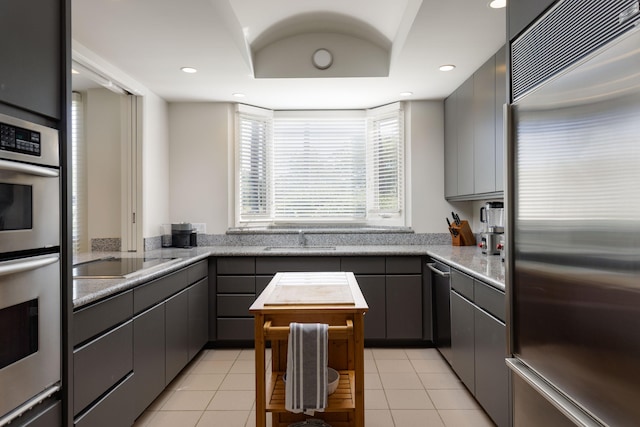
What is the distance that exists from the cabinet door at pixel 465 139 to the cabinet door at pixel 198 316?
8.01ft

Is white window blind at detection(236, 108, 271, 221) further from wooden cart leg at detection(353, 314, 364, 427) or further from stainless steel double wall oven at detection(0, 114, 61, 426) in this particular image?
stainless steel double wall oven at detection(0, 114, 61, 426)

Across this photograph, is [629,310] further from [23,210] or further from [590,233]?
[23,210]

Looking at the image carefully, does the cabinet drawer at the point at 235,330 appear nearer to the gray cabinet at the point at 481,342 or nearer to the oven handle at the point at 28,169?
the gray cabinet at the point at 481,342

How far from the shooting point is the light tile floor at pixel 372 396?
7.75ft

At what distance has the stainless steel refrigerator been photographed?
0.94 metres

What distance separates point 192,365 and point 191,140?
223cm

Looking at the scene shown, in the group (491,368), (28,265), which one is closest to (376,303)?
(491,368)

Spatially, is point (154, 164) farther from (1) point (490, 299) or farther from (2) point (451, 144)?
(1) point (490, 299)

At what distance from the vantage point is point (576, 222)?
1.12 metres

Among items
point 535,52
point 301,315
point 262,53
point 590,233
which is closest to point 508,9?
point 535,52

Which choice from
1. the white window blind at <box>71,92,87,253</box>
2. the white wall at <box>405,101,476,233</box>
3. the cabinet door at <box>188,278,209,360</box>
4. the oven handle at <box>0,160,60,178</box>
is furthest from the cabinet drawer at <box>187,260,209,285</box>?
the white wall at <box>405,101,476,233</box>

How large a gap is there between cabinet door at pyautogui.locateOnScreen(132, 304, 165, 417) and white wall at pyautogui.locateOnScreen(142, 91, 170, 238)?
4.29 ft

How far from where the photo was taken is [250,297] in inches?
141

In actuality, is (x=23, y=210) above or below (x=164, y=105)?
below
